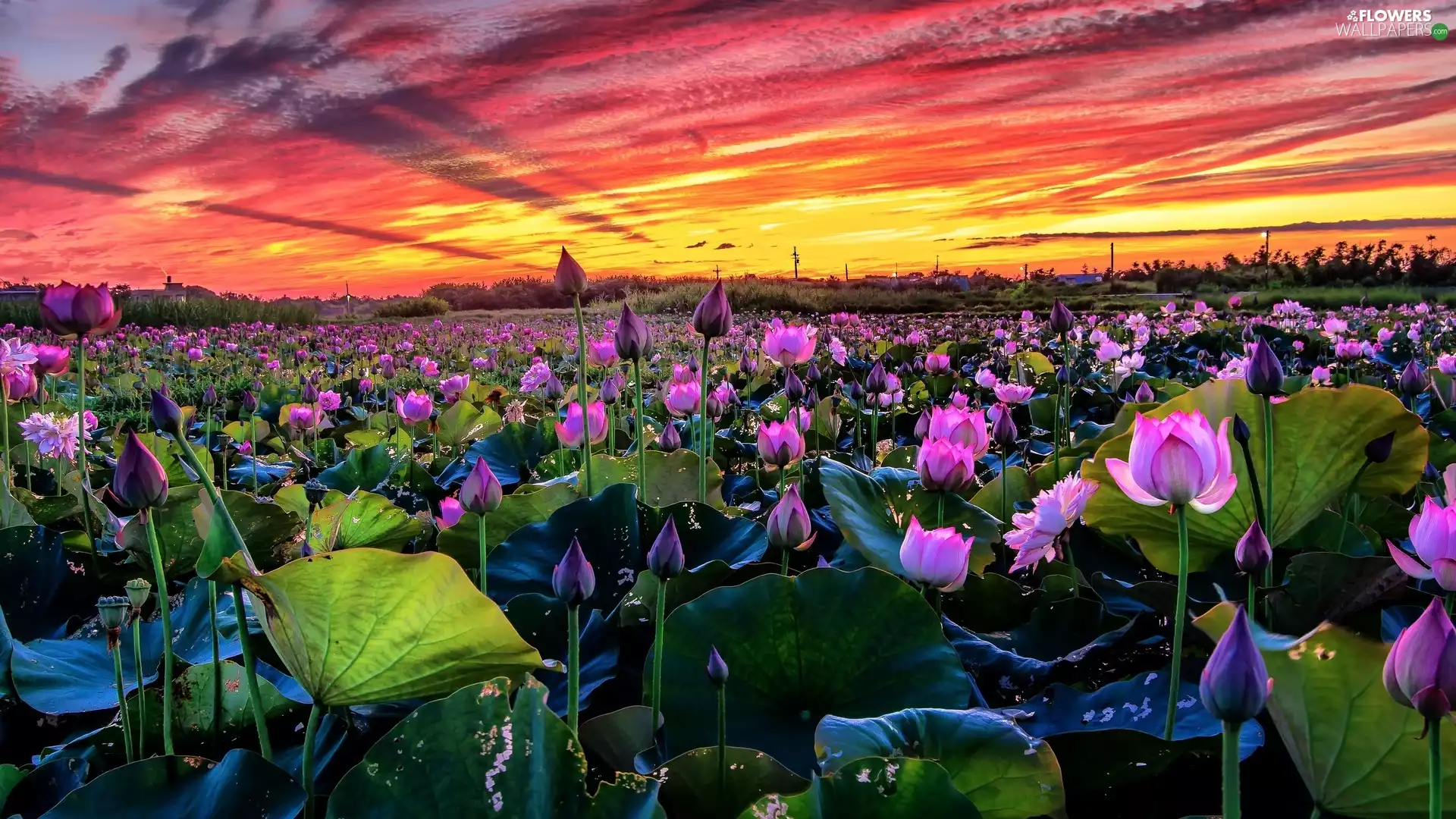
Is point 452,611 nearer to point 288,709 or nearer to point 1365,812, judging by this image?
point 288,709

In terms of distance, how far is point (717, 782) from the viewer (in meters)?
0.61

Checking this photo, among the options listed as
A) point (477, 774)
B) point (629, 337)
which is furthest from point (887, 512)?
point (477, 774)

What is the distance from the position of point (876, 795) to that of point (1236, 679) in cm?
22

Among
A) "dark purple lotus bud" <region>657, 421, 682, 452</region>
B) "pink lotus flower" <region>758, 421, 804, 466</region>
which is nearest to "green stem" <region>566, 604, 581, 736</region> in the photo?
"pink lotus flower" <region>758, 421, 804, 466</region>

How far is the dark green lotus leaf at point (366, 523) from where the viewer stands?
1184 mm

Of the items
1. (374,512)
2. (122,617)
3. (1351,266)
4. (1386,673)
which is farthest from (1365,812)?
(1351,266)

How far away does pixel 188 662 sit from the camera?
106cm

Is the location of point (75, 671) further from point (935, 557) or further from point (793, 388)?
point (793, 388)

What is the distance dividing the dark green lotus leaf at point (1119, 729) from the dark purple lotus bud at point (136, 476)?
759mm

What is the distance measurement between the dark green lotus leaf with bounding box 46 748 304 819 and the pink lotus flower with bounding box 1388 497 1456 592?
34.9 inches

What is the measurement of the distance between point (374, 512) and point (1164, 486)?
1021 mm

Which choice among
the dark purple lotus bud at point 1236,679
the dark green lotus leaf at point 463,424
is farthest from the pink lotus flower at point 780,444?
the dark green lotus leaf at point 463,424

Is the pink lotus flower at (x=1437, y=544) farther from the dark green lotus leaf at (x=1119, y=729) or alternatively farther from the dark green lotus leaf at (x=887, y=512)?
the dark green lotus leaf at (x=887, y=512)

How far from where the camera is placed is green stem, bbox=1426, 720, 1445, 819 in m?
0.46
